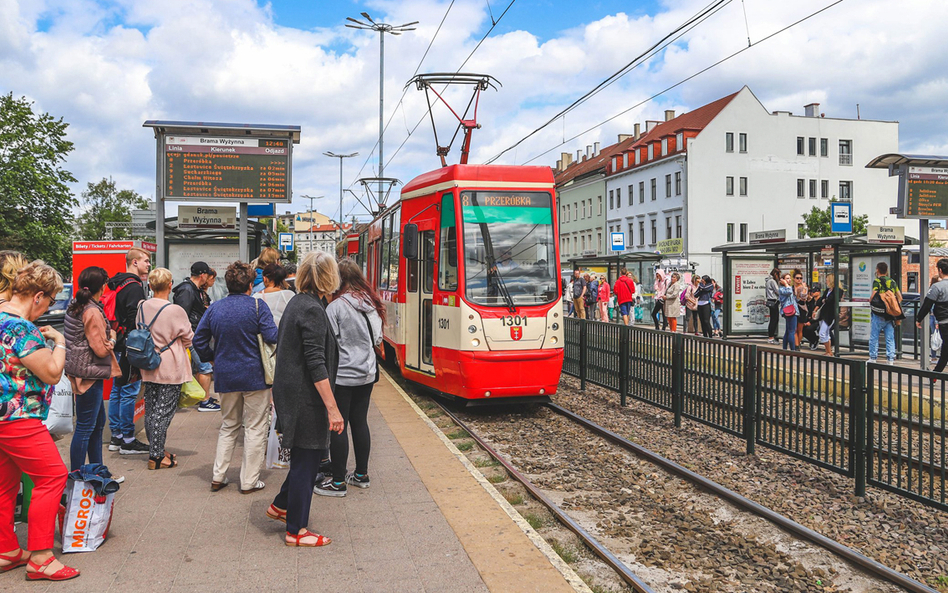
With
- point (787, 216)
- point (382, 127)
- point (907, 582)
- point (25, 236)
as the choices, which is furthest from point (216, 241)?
point (787, 216)

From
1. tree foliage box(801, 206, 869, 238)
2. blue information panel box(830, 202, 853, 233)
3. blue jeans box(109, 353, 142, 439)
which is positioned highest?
tree foliage box(801, 206, 869, 238)

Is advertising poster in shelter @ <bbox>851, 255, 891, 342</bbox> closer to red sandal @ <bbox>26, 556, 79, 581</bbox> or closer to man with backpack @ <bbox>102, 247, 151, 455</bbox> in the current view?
man with backpack @ <bbox>102, 247, 151, 455</bbox>

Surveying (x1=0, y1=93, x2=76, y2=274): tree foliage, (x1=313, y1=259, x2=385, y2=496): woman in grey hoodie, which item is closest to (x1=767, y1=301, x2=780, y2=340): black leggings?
(x1=313, y1=259, x2=385, y2=496): woman in grey hoodie

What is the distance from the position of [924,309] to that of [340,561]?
37.0ft

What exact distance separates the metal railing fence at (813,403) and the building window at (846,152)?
5753 centimetres

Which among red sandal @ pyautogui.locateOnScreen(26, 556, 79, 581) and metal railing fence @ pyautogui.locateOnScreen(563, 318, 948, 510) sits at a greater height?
metal railing fence @ pyautogui.locateOnScreen(563, 318, 948, 510)

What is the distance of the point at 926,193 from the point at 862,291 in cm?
348

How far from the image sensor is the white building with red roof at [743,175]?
185 feet

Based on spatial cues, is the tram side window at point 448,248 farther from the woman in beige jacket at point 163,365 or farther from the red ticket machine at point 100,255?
the red ticket machine at point 100,255

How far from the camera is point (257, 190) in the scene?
12.4 meters

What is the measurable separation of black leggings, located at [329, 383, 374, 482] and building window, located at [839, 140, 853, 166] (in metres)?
62.9

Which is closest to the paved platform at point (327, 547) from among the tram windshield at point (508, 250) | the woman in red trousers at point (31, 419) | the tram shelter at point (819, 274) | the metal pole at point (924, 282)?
the woman in red trousers at point (31, 419)

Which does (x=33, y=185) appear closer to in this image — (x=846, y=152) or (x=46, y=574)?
(x=46, y=574)

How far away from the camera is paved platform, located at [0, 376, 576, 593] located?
4406 millimetres
